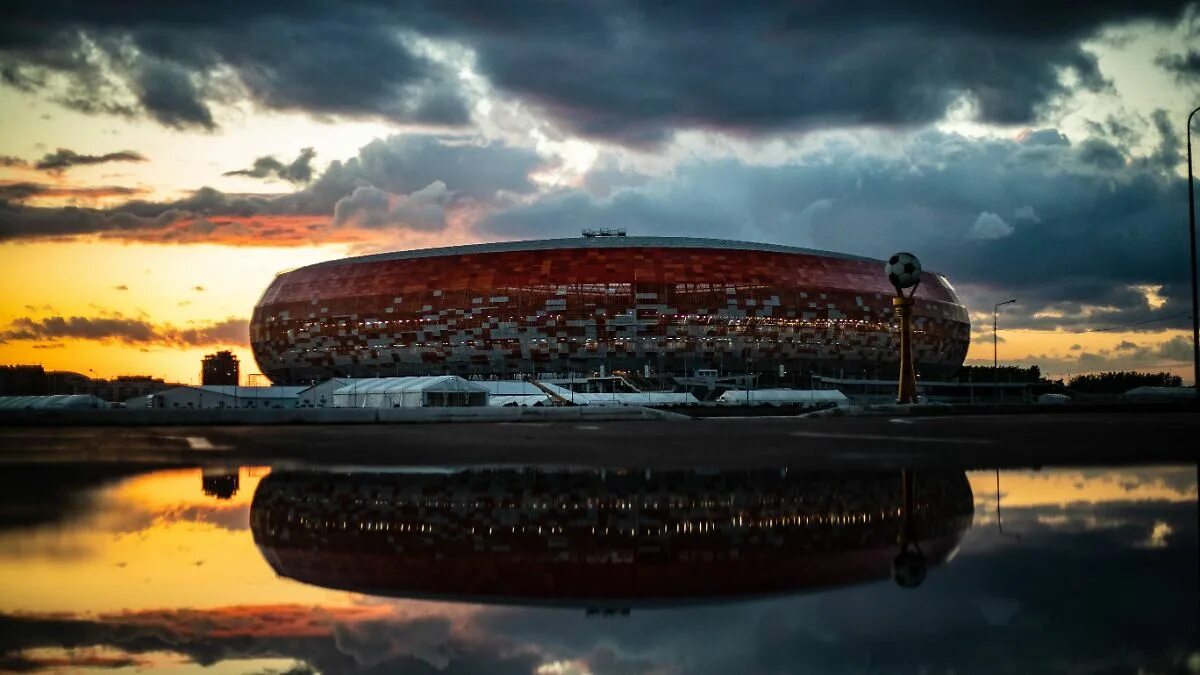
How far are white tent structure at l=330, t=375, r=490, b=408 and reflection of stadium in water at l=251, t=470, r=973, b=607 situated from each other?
4782 cm

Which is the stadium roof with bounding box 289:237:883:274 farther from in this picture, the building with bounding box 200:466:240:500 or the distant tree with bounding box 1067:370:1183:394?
the building with bounding box 200:466:240:500

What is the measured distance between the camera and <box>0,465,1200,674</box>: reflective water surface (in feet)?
14.5

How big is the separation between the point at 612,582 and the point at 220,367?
138m

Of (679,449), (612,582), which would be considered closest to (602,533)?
(612,582)

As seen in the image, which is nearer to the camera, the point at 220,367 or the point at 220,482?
the point at 220,482

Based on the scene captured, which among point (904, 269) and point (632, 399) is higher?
point (904, 269)

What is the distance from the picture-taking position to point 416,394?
60.2m

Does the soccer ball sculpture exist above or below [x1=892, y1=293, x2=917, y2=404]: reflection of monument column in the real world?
above

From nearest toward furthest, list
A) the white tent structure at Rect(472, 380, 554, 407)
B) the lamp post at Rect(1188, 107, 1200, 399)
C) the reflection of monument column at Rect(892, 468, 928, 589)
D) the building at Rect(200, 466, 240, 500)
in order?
the reflection of monument column at Rect(892, 468, 928, 589) → the building at Rect(200, 466, 240, 500) → the lamp post at Rect(1188, 107, 1200, 399) → the white tent structure at Rect(472, 380, 554, 407)

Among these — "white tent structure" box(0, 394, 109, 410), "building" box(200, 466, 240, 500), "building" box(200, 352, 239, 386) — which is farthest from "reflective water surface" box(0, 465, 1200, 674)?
"building" box(200, 352, 239, 386)

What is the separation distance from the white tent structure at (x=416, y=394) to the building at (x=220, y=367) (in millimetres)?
72730

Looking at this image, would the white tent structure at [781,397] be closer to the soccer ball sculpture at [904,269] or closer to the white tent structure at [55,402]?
the soccer ball sculpture at [904,269]

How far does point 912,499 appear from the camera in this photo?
10070 millimetres

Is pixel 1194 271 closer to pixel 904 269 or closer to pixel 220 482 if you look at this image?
pixel 904 269
